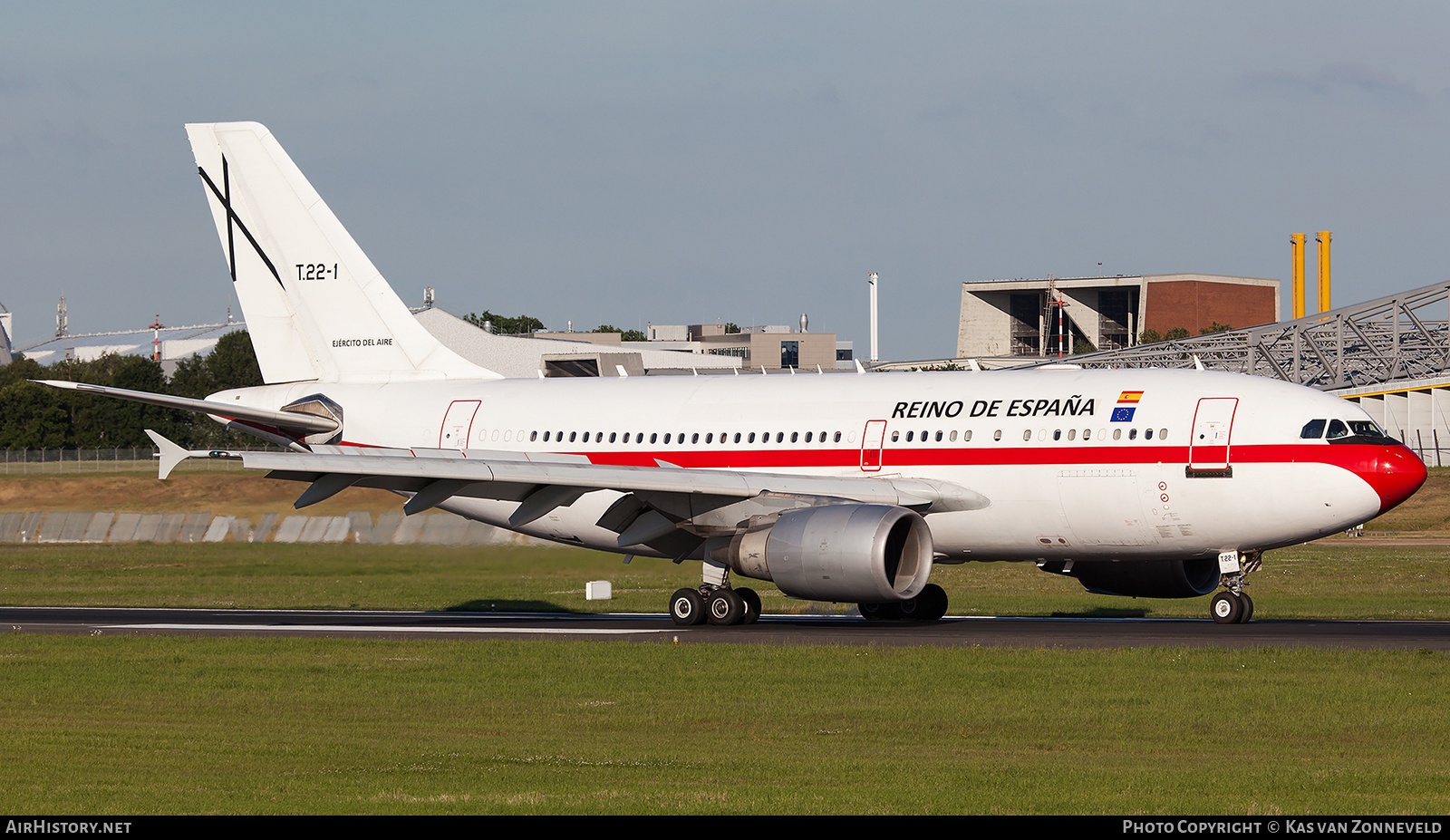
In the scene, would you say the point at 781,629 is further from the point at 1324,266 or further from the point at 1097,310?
the point at 1097,310

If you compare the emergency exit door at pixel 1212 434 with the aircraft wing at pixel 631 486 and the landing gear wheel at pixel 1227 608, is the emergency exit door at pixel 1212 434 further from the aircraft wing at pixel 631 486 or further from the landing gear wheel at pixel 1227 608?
the aircraft wing at pixel 631 486

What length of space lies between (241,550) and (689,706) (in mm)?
25039

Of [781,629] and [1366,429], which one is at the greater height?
[1366,429]

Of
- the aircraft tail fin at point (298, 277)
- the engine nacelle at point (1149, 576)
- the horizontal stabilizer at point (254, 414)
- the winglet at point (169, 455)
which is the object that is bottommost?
the engine nacelle at point (1149, 576)

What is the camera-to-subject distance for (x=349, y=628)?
29.3 m

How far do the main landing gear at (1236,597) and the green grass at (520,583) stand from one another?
4.33 metres

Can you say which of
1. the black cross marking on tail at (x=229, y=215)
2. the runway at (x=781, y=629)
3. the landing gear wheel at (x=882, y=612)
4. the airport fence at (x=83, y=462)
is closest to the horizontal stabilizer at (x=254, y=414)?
the black cross marking on tail at (x=229, y=215)

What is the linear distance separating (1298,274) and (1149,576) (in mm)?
117050

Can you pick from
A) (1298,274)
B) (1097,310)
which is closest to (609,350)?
(1298,274)

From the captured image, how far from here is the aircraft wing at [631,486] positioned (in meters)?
26.8

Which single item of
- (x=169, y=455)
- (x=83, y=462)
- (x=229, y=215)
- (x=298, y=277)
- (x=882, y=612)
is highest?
(x=229, y=215)

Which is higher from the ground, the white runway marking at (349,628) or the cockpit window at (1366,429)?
the cockpit window at (1366,429)

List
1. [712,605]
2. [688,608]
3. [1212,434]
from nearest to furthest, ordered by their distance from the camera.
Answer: [1212,434] < [712,605] < [688,608]
